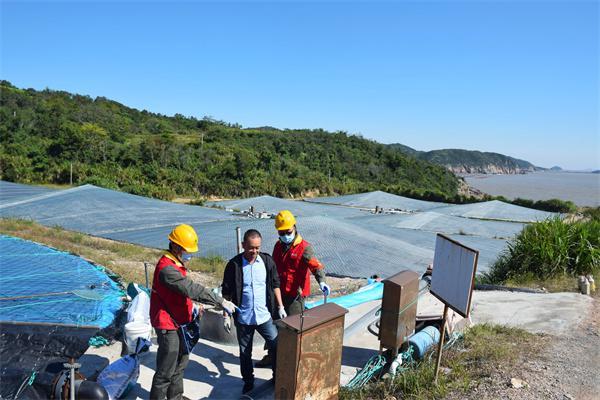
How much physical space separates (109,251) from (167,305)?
683 centimetres

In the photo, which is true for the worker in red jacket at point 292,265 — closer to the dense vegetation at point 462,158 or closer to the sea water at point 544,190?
the sea water at point 544,190

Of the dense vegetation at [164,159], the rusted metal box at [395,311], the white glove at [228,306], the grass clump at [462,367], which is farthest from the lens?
the dense vegetation at [164,159]

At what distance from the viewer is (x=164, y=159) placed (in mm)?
30453

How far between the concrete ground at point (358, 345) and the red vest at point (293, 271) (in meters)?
0.82

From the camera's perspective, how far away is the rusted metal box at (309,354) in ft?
9.57

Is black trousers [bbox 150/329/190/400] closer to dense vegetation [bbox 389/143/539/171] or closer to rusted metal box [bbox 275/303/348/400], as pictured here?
rusted metal box [bbox 275/303/348/400]

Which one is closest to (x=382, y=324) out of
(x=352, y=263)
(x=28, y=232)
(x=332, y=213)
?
(x=352, y=263)

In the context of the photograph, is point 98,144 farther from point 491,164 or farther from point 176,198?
point 491,164

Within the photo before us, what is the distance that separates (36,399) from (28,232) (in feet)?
26.3

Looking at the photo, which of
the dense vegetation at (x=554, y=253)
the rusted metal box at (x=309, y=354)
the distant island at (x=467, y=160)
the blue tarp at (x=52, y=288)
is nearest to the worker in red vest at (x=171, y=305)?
the rusted metal box at (x=309, y=354)

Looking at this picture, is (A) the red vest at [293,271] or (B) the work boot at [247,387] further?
(A) the red vest at [293,271]

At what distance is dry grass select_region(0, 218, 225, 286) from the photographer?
7801mm

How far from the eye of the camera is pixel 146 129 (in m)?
43.2

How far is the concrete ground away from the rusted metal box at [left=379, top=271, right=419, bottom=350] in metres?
0.52
